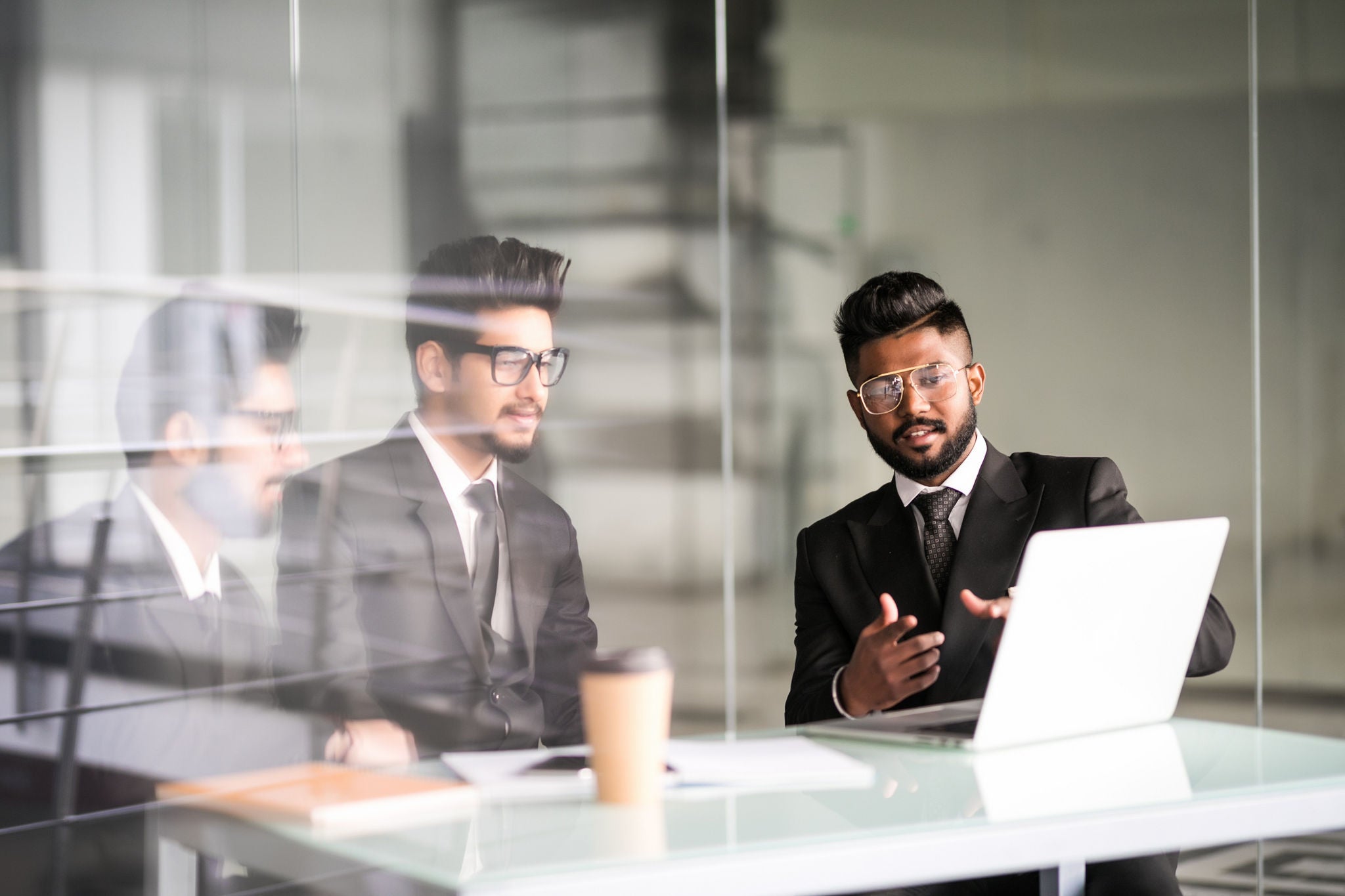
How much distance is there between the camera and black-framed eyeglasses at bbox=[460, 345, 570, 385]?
9.66ft

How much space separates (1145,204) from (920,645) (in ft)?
7.87

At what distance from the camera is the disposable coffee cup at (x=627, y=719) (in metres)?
1.13

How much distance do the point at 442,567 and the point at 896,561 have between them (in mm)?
1140

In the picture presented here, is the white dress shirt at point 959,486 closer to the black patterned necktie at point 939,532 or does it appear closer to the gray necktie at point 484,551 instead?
the black patterned necktie at point 939,532

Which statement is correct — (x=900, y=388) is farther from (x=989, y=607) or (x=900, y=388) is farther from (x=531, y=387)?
(x=531, y=387)

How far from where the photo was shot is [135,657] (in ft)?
8.26

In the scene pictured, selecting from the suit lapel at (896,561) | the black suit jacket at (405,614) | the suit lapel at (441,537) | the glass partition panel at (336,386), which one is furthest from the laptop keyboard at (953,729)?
the suit lapel at (441,537)

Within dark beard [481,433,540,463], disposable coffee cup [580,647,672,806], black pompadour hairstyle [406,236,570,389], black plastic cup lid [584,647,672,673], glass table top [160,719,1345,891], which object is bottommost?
glass table top [160,719,1345,891]

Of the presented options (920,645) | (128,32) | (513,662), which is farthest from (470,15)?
(920,645)

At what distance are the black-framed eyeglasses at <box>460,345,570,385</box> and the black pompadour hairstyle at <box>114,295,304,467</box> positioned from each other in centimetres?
45

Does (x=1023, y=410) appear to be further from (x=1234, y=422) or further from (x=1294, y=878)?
(x=1294, y=878)

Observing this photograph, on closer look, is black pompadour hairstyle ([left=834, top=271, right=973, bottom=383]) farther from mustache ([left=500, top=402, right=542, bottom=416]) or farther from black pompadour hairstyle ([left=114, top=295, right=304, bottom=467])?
black pompadour hairstyle ([left=114, top=295, right=304, bottom=467])

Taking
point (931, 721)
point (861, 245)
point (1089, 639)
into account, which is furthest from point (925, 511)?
point (861, 245)

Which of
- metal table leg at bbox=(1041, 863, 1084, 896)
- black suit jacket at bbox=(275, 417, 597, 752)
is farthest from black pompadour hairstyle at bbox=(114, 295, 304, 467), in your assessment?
metal table leg at bbox=(1041, 863, 1084, 896)
